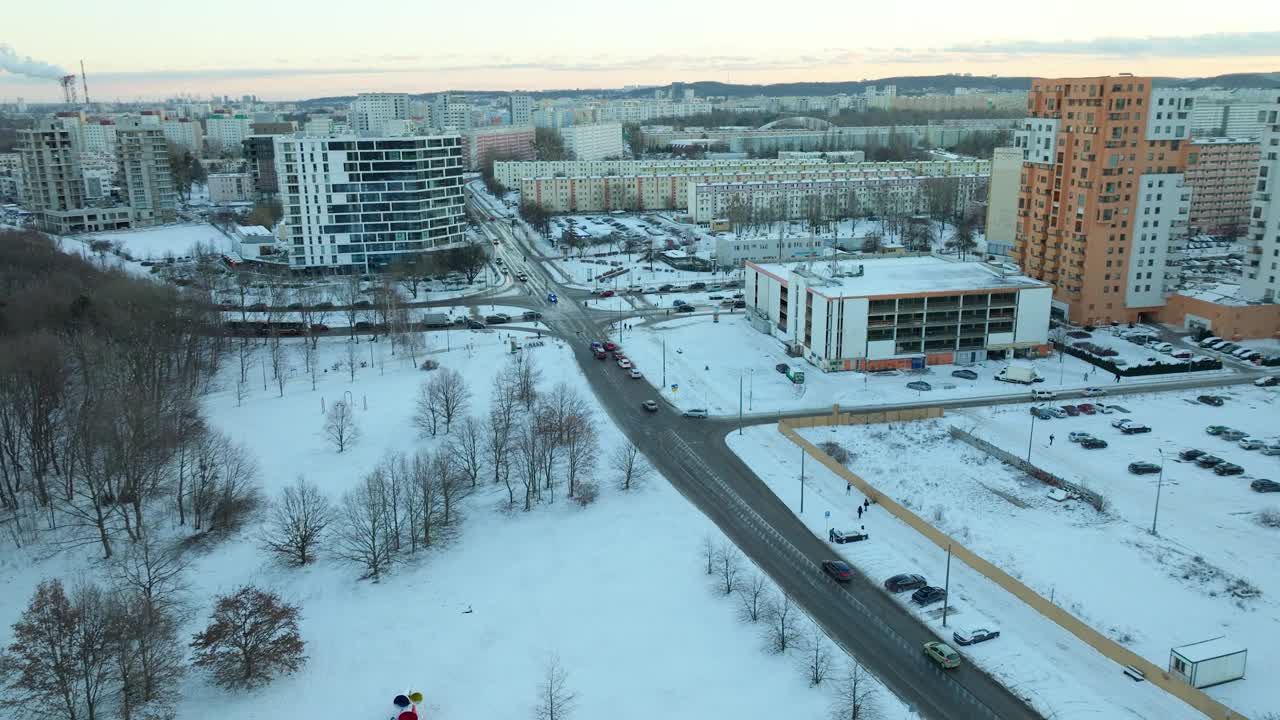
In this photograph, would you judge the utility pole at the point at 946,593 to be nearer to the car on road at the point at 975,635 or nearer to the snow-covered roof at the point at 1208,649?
the car on road at the point at 975,635

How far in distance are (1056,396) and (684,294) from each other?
25.0m

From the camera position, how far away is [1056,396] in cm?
3684

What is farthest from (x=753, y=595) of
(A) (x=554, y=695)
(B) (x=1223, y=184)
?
(B) (x=1223, y=184)

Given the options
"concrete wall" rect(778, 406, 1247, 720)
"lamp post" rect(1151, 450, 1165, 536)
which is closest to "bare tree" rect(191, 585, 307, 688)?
"concrete wall" rect(778, 406, 1247, 720)

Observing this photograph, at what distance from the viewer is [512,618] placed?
843 inches

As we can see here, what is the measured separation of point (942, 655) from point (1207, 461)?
16202 millimetres

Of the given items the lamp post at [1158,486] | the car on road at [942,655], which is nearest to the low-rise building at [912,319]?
the lamp post at [1158,486]

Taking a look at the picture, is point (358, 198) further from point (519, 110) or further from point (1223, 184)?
point (519, 110)

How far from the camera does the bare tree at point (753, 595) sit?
69.1 ft

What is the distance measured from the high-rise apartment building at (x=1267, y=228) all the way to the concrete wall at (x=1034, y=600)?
27395 mm

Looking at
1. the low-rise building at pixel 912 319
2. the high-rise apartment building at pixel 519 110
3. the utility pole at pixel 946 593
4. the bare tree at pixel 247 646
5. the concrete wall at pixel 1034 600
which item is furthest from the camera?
the high-rise apartment building at pixel 519 110

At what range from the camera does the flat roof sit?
4091cm

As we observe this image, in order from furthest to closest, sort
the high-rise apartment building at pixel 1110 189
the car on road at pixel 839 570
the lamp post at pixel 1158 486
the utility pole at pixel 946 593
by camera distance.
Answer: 1. the high-rise apartment building at pixel 1110 189
2. the lamp post at pixel 1158 486
3. the car on road at pixel 839 570
4. the utility pole at pixel 946 593

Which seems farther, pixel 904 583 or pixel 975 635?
pixel 904 583
